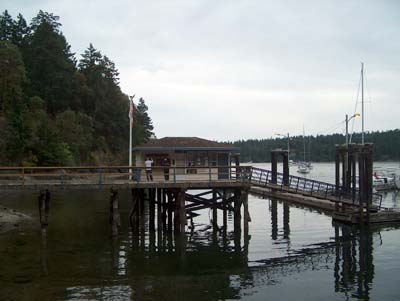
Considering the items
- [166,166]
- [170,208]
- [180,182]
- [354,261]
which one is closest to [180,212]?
[180,182]

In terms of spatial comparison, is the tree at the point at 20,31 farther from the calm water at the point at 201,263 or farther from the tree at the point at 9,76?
the calm water at the point at 201,263

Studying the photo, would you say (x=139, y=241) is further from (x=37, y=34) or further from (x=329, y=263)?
(x=37, y=34)

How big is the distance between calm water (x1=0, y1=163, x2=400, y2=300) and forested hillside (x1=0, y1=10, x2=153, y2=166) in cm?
2460

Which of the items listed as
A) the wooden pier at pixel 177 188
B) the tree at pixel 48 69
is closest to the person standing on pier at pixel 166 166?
the wooden pier at pixel 177 188

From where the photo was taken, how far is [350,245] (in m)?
27.0

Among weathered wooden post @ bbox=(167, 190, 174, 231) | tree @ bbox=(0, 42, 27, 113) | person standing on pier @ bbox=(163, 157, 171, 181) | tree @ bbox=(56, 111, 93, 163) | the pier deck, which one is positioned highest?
tree @ bbox=(0, 42, 27, 113)

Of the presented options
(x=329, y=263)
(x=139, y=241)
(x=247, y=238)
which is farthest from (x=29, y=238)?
(x=329, y=263)

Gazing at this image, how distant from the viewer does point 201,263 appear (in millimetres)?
22500

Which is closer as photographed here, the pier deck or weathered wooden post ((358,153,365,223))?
the pier deck

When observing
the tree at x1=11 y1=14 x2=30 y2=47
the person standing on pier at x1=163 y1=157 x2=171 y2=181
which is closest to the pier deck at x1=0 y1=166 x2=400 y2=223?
the person standing on pier at x1=163 y1=157 x2=171 y2=181

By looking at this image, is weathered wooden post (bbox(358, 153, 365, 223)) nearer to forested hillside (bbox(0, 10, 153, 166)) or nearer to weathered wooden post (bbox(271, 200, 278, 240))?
weathered wooden post (bbox(271, 200, 278, 240))

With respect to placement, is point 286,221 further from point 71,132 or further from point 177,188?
point 71,132

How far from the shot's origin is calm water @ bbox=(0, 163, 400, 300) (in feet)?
58.4

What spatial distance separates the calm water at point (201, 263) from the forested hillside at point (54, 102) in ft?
80.7
